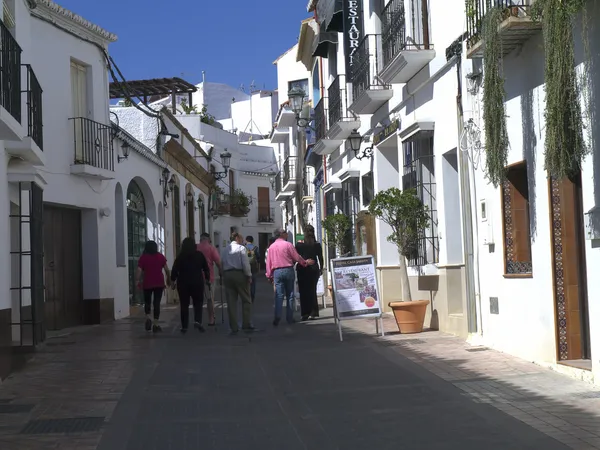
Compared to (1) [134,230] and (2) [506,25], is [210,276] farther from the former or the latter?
(2) [506,25]

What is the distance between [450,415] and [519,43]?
14.8ft

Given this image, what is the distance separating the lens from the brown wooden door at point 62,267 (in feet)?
58.4

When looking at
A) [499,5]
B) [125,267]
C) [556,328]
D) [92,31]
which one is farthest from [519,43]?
[125,267]

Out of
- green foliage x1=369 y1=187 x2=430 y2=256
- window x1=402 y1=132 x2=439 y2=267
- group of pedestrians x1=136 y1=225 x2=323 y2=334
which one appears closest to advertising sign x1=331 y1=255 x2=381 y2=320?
green foliage x1=369 y1=187 x2=430 y2=256

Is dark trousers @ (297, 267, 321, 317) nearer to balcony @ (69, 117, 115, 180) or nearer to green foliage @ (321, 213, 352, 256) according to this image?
green foliage @ (321, 213, 352, 256)

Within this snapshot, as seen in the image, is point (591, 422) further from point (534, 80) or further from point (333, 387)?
point (534, 80)

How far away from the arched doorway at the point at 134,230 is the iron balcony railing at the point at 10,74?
11.2 m

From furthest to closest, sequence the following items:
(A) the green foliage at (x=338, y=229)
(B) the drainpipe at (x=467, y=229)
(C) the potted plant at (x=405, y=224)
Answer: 1. (A) the green foliage at (x=338, y=229)
2. (C) the potted plant at (x=405, y=224)
3. (B) the drainpipe at (x=467, y=229)

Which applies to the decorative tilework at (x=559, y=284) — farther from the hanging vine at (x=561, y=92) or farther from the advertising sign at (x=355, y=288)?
the advertising sign at (x=355, y=288)

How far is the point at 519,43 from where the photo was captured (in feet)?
33.9

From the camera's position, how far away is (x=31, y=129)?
43.0 feet

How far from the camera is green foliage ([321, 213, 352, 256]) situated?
2189cm

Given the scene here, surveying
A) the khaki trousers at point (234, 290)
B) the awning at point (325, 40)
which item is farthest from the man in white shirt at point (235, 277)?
the awning at point (325, 40)

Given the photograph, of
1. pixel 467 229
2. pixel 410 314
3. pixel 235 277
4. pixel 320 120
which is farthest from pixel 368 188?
pixel 467 229
